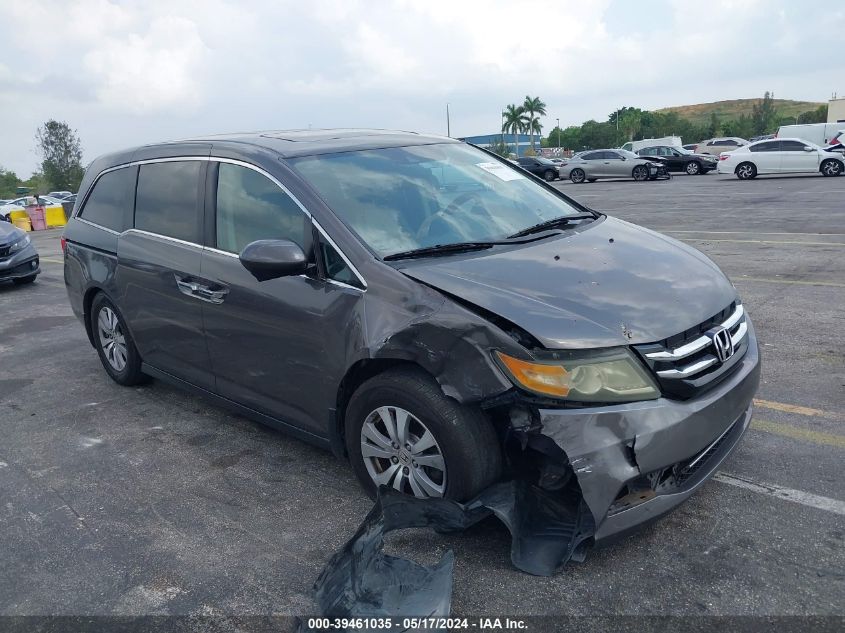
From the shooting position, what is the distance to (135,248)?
471 cm

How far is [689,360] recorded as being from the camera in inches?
114

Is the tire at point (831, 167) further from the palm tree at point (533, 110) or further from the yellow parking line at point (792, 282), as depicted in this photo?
the palm tree at point (533, 110)

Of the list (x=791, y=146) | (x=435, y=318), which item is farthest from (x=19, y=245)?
(x=791, y=146)

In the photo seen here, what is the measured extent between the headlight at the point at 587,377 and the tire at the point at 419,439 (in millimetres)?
290

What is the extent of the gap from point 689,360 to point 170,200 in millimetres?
3176

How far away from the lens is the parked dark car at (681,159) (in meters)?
31.4

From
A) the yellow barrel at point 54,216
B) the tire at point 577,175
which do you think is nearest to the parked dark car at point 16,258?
the yellow barrel at point 54,216

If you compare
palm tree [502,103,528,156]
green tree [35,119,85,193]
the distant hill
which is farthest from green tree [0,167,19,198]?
the distant hill

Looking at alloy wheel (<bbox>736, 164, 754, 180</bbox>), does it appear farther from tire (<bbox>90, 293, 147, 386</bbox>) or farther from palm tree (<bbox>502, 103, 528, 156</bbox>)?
palm tree (<bbox>502, 103, 528, 156</bbox>)

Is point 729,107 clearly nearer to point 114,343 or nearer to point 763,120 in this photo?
point 763,120

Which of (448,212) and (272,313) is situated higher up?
(448,212)

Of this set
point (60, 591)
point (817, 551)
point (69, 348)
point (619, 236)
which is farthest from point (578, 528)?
point (69, 348)

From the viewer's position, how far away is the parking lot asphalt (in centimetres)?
277

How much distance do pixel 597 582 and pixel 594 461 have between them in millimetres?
505
